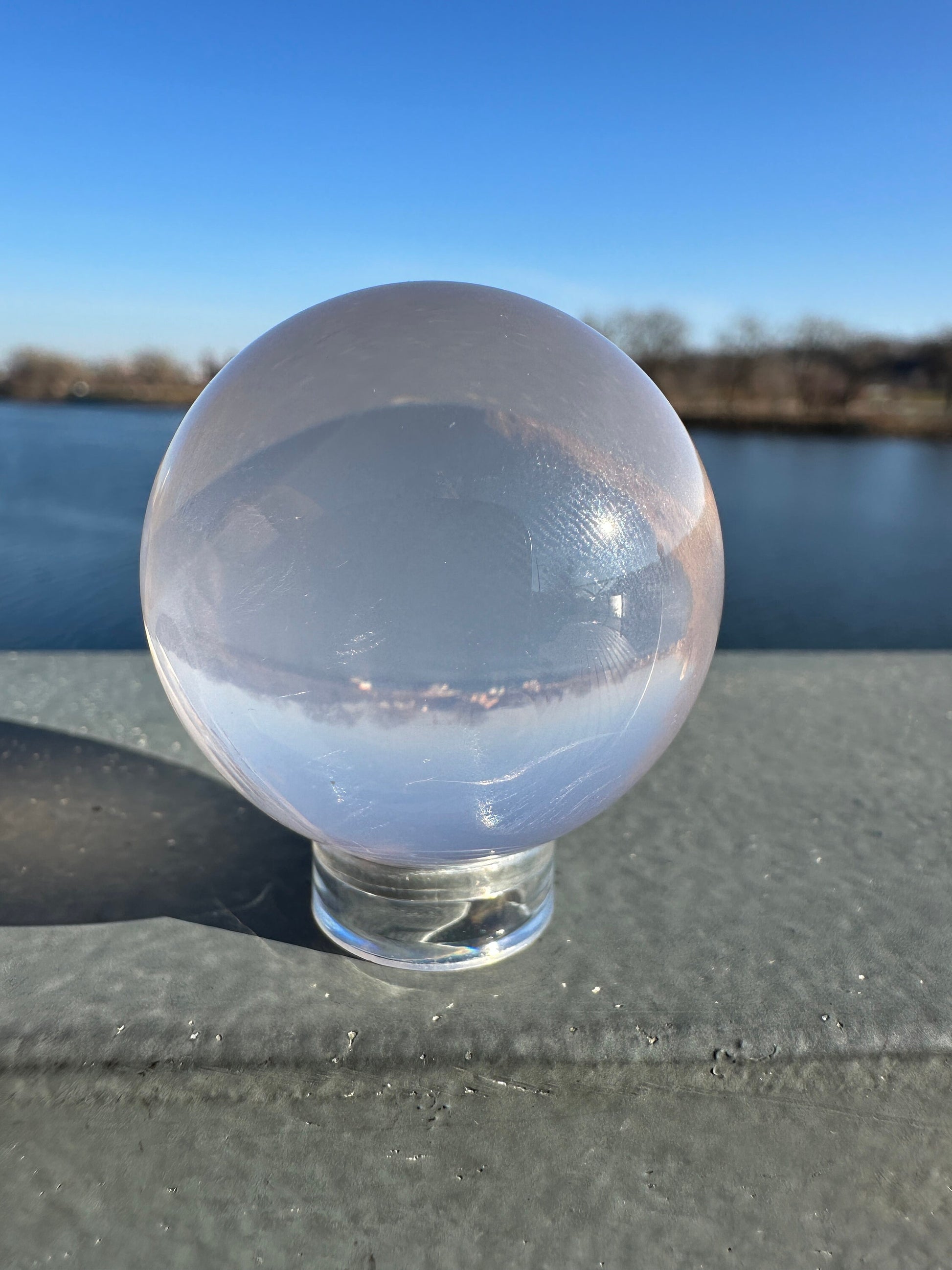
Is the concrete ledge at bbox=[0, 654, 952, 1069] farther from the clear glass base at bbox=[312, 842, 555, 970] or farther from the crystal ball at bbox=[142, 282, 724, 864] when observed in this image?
the crystal ball at bbox=[142, 282, 724, 864]

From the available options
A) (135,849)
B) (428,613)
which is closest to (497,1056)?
(428,613)

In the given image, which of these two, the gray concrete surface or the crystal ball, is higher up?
the crystal ball

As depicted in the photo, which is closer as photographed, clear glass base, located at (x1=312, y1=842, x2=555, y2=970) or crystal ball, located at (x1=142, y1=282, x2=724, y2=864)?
crystal ball, located at (x1=142, y1=282, x2=724, y2=864)

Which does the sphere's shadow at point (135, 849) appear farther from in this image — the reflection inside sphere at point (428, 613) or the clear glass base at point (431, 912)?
the reflection inside sphere at point (428, 613)

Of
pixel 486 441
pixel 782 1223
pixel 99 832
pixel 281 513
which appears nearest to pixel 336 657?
pixel 281 513

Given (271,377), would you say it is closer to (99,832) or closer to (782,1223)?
(99,832)

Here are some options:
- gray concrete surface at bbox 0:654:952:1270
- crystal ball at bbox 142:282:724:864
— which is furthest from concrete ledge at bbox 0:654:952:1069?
crystal ball at bbox 142:282:724:864

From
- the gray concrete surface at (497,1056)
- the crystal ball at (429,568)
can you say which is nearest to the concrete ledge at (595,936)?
the gray concrete surface at (497,1056)
